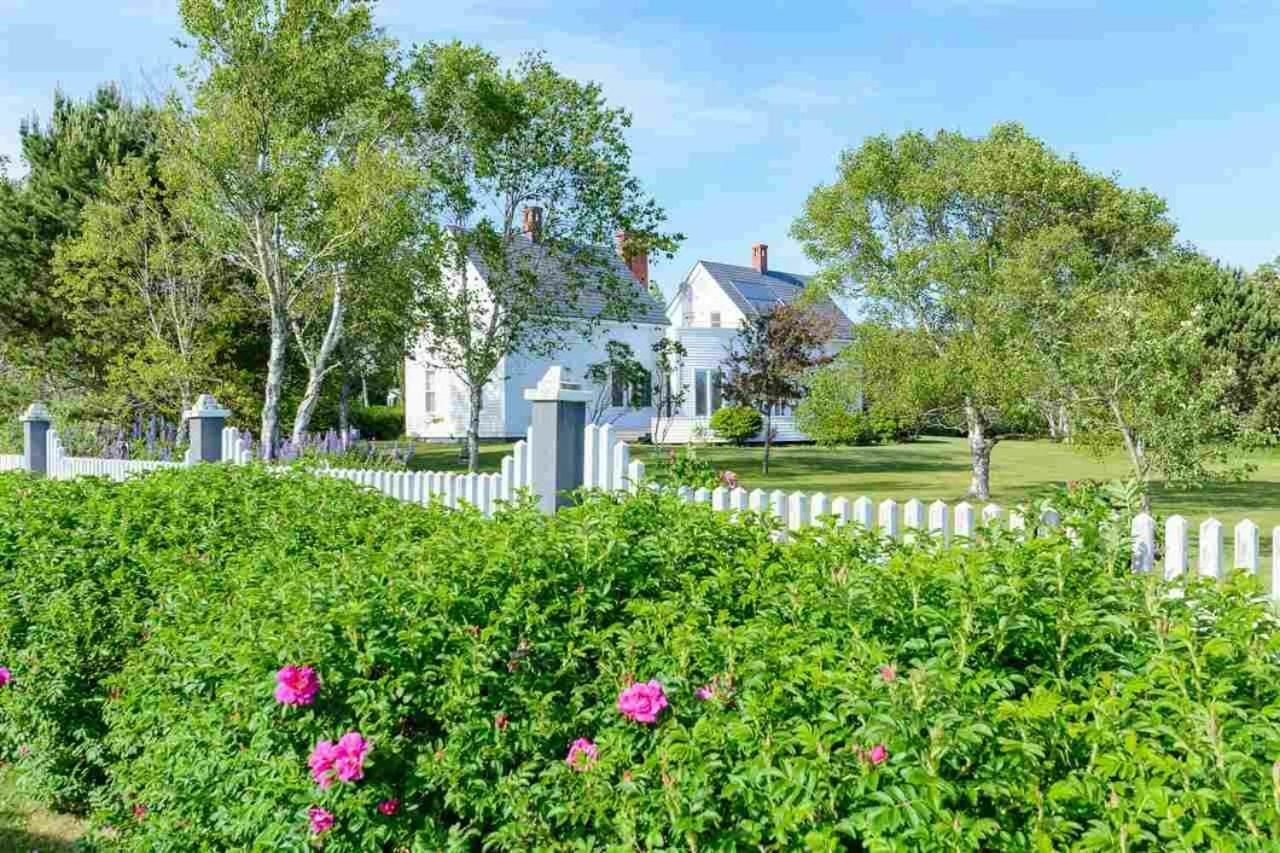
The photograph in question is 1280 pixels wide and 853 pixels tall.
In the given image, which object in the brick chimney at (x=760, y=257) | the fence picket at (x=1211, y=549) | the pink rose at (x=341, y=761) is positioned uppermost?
the brick chimney at (x=760, y=257)

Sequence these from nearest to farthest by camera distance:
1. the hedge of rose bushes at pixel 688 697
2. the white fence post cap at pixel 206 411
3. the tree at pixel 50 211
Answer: the hedge of rose bushes at pixel 688 697, the white fence post cap at pixel 206 411, the tree at pixel 50 211

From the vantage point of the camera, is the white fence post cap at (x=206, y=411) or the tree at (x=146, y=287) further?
the tree at (x=146, y=287)

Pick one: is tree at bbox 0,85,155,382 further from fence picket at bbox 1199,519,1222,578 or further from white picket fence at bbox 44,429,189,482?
fence picket at bbox 1199,519,1222,578

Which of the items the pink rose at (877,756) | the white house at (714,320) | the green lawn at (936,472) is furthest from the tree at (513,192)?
the pink rose at (877,756)

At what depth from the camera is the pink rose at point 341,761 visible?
2.74m

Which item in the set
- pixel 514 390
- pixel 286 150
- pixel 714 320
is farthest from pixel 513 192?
pixel 714 320

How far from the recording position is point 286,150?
16297 millimetres

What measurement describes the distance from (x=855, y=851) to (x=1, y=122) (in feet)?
95.4

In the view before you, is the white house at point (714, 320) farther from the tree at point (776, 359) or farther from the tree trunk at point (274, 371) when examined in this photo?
the tree trunk at point (274, 371)

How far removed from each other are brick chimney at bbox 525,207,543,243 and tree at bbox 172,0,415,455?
4207 millimetres

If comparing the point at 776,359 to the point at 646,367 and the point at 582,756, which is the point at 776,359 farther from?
the point at 582,756

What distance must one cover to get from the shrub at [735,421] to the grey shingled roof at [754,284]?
5.23 m

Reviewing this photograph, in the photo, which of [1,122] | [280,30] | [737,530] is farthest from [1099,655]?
[1,122]

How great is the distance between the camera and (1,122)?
81.5 feet
